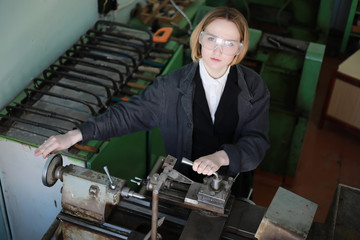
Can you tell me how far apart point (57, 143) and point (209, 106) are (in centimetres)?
57

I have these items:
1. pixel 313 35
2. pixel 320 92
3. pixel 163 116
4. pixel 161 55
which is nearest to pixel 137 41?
pixel 161 55

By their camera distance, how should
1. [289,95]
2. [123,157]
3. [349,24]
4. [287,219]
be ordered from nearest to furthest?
[287,219]
[123,157]
[289,95]
[349,24]

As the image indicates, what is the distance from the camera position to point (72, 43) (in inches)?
93.4

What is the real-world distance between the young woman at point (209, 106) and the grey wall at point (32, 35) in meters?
0.59

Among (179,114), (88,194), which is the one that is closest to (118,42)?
(179,114)

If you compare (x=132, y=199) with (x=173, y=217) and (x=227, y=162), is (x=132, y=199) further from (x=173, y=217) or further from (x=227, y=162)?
(x=227, y=162)

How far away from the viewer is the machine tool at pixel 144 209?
4.11 ft

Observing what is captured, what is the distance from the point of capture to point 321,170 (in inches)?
124

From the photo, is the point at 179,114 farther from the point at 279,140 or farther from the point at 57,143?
the point at 279,140

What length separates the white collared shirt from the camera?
62.7 inches

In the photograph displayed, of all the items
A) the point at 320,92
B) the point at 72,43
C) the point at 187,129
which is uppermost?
the point at 320,92

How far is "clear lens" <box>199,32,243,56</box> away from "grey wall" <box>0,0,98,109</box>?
0.89 meters

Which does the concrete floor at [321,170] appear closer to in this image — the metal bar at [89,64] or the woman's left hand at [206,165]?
the metal bar at [89,64]

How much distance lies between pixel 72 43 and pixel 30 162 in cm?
83
